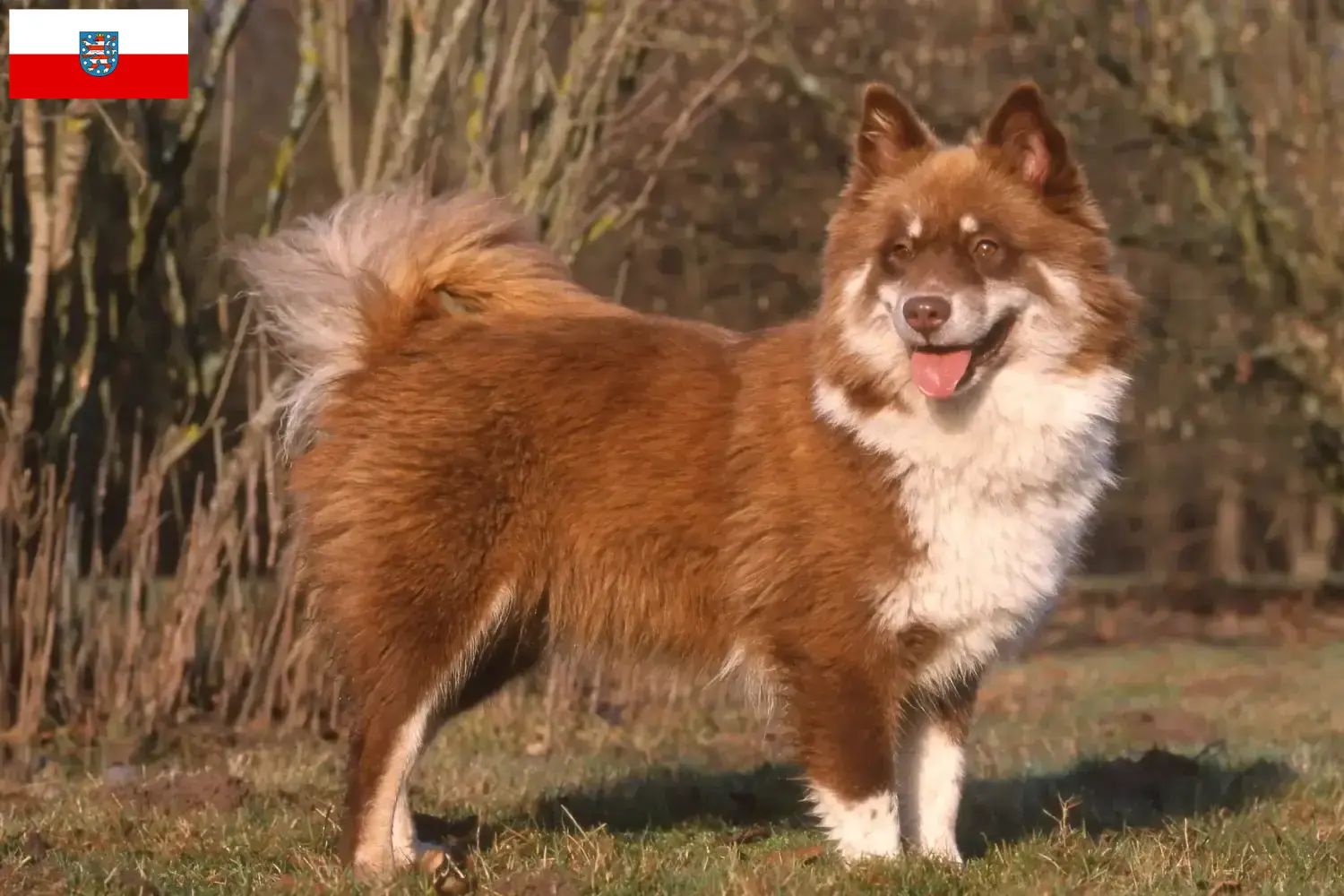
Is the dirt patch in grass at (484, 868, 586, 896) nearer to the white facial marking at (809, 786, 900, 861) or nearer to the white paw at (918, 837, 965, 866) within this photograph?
the white facial marking at (809, 786, 900, 861)

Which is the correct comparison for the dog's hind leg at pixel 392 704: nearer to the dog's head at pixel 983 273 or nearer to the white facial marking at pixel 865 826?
the white facial marking at pixel 865 826

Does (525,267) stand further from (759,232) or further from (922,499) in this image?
(759,232)

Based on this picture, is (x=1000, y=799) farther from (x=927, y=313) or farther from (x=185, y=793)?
(x=185, y=793)

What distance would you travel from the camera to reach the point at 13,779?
677cm

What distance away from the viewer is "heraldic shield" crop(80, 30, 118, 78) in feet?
24.3

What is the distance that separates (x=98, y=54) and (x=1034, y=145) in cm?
463

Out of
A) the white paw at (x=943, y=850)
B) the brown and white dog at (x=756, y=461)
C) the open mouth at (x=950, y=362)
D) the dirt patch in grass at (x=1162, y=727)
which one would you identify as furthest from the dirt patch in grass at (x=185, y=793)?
the dirt patch in grass at (x=1162, y=727)

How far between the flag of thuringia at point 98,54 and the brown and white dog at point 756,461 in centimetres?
247

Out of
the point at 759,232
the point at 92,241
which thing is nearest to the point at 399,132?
the point at 92,241

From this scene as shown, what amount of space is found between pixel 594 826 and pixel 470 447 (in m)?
1.60

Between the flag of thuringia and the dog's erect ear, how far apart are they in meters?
4.43

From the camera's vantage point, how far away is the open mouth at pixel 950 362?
468 cm

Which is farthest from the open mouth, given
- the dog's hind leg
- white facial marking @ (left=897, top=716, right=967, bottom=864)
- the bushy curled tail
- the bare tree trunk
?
the bare tree trunk

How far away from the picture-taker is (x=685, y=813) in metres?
6.19
